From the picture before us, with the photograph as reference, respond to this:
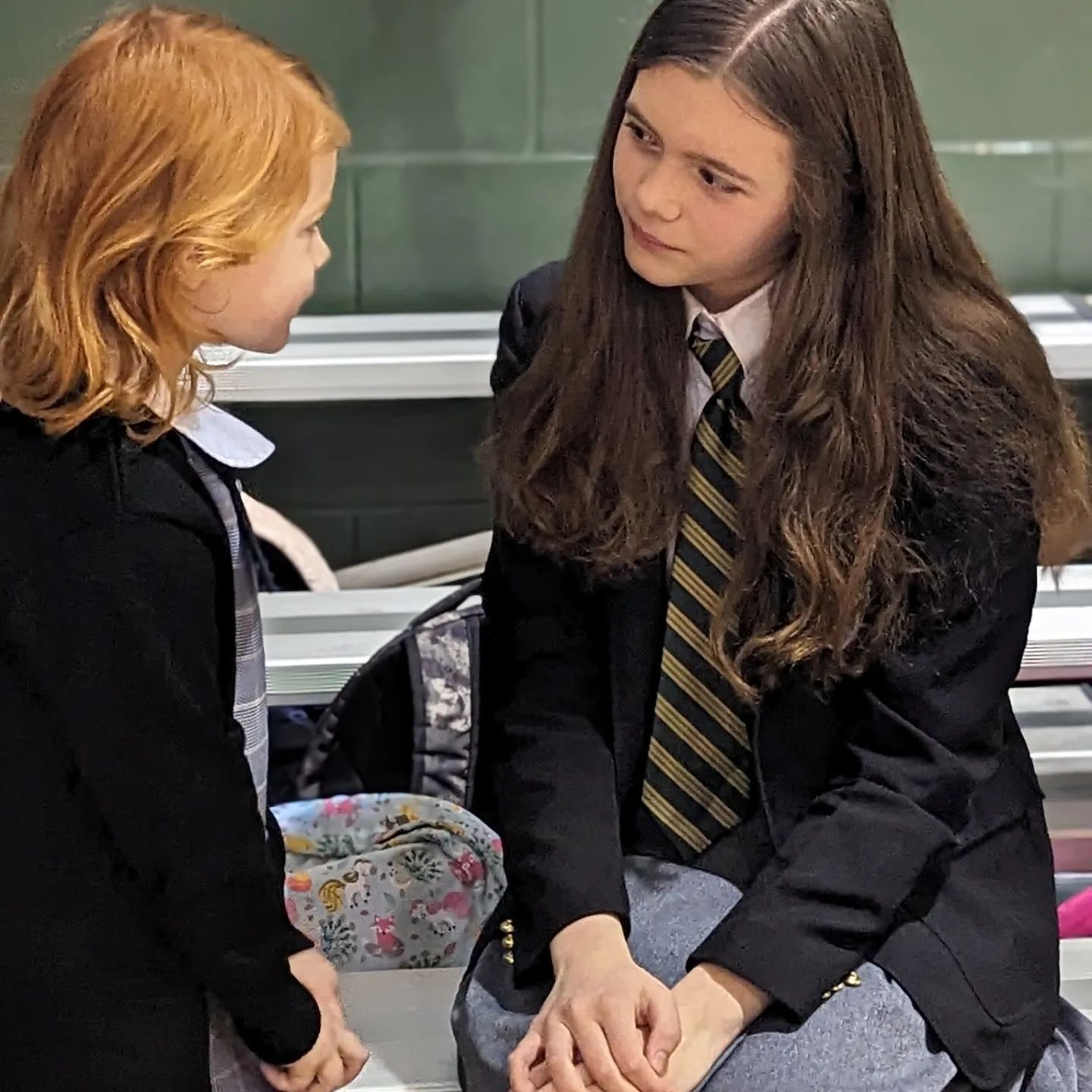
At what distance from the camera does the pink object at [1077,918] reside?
4.93 ft

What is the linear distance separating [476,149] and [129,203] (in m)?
1.02

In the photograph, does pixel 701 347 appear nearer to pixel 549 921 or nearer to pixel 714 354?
pixel 714 354

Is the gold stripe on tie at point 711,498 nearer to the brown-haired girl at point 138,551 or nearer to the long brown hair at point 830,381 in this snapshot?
the long brown hair at point 830,381

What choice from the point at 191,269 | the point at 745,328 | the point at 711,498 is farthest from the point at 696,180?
A: the point at 191,269

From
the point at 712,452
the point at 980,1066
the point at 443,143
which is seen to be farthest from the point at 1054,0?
the point at 980,1066

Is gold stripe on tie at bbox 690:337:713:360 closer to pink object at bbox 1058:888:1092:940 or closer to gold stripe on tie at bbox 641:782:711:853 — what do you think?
gold stripe on tie at bbox 641:782:711:853

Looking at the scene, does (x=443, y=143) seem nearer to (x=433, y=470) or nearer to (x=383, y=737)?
(x=433, y=470)

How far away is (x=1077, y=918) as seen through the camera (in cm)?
151

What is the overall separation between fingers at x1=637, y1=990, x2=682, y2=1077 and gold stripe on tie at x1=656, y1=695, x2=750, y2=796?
0.19 m

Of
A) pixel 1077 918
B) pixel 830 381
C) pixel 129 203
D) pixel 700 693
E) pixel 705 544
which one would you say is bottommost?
pixel 1077 918

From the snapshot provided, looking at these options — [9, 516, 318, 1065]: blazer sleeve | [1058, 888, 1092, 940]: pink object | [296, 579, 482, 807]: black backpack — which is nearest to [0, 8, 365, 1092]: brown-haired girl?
[9, 516, 318, 1065]: blazer sleeve

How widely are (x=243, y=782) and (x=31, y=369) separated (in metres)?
0.28

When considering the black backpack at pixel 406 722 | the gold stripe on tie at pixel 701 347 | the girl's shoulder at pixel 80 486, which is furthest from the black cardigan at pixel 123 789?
the black backpack at pixel 406 722

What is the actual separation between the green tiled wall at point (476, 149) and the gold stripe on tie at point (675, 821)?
91 cm
